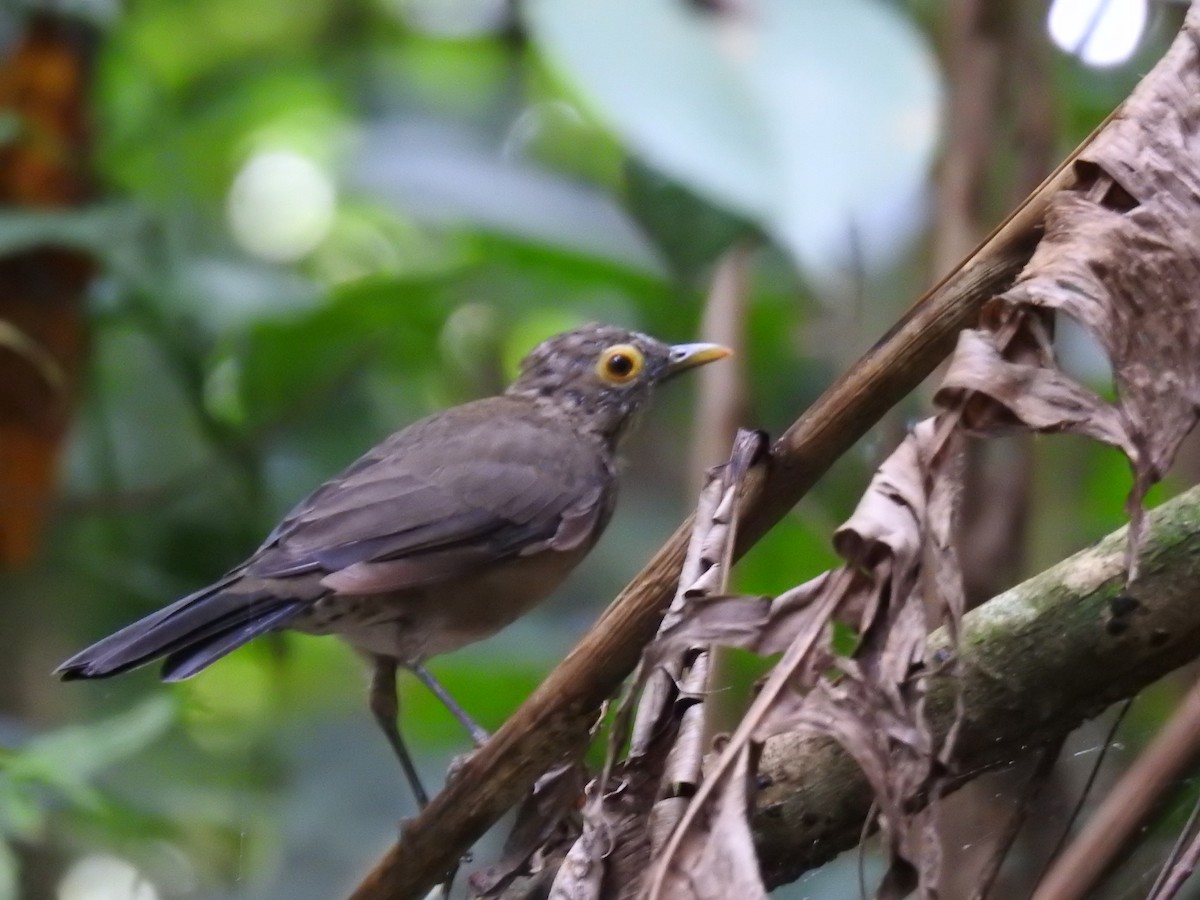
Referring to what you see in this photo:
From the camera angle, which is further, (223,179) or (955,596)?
(223,179)

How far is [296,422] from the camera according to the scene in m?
4.77

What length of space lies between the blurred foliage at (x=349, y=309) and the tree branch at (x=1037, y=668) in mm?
919

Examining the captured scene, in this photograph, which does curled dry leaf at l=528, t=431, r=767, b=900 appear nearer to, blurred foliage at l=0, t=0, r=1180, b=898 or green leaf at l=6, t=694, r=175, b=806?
blurred foliage at l=0, t=0, r=1180, b=898

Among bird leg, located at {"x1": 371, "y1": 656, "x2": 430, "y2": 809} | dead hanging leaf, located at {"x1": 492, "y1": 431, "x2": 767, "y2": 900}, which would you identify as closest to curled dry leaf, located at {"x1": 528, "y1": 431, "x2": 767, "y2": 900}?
dead hanging leaf, located at {"x1": 492, "y1": 431, "x2": 767, "y2": 900}

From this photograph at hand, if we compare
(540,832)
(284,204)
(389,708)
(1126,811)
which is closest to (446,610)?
(389,708)

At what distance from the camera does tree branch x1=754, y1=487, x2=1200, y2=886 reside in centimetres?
219

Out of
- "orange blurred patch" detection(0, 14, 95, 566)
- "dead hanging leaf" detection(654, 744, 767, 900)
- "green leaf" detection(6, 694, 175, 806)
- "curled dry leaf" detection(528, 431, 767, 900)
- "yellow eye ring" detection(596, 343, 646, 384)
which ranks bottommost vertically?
"dead hanging leaf" detection(654, 744, 767, 900)

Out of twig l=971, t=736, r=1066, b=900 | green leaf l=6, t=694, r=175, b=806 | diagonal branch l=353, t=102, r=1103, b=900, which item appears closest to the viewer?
diagonal branch l=353, t=102, r=1103, b=900

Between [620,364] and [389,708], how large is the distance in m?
1.22

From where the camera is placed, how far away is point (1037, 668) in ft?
7.33

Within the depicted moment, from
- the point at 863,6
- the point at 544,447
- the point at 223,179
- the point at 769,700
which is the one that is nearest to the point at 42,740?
the point at 544,447

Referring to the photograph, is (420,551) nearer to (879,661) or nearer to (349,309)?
(349,309)

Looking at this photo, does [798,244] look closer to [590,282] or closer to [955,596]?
[955,596]

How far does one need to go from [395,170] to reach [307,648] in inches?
67.8
